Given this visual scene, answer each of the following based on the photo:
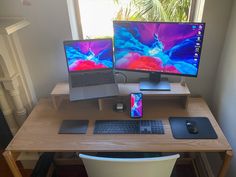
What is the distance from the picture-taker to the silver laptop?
141cm

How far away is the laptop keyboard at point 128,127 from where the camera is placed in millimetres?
1289

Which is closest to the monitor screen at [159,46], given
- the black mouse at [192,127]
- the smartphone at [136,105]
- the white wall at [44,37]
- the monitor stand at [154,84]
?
the monitor stand at [154,84]

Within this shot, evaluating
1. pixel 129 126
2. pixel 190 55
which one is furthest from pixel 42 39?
pixel 190 55

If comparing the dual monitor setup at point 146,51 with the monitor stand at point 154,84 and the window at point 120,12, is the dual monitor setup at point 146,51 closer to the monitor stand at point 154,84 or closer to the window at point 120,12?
the monitor stand at point 154,84

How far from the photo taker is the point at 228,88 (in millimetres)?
1440

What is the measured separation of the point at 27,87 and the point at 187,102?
1.27 metres

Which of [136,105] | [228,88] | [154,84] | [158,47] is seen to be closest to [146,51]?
[158,47]

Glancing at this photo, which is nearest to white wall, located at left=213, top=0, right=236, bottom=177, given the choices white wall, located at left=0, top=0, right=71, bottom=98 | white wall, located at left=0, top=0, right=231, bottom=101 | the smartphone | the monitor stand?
white wall, located at left=0, top=0, right=231, bottom=101

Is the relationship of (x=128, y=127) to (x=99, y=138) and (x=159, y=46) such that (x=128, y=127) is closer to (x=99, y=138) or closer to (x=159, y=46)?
(x=99, y=138)

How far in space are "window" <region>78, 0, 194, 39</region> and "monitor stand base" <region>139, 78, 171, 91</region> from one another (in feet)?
1.92

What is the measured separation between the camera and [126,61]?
148 centimetres

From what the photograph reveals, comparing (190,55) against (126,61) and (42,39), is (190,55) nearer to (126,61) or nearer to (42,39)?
(126,61)

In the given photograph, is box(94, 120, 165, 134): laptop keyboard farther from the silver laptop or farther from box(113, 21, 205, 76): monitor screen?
box(113, 21, 205, 76): monitor screen

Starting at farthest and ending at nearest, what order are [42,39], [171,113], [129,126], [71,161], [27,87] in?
[71,161] → [27,87] → [42,39] → [171,113] → [129,126]
